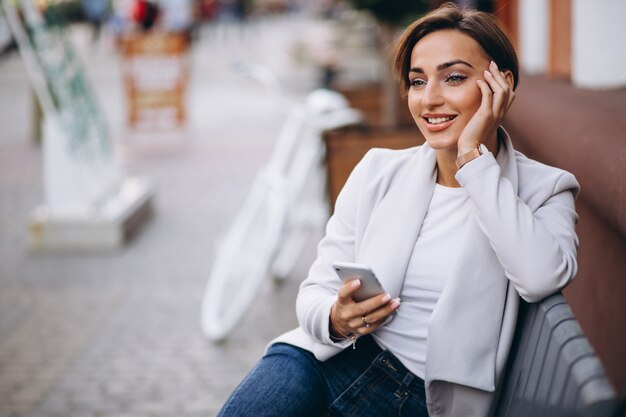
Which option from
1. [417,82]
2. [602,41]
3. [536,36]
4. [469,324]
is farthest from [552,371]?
[536,36]

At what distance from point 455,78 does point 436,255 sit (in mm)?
440

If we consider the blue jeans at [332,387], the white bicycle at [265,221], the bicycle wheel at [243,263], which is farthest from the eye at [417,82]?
the bicycle wheel at [243,263]

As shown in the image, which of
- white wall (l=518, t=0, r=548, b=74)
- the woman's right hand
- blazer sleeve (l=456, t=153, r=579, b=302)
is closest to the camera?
blazer sleeve (l=456, t=153, r=579, b=302)

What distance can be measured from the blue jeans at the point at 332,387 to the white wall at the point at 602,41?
215 cm

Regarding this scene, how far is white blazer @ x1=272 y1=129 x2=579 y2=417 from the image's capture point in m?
1.85

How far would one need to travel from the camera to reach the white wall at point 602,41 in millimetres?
3775

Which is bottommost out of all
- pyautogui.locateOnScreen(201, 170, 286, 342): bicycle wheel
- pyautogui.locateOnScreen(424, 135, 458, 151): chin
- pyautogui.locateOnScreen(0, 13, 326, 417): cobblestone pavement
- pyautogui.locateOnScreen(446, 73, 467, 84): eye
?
pyautogui.locateOnScreen(0, 13, 326, 417): cobblestone pavement

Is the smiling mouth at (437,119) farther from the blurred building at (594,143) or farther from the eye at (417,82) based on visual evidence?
the blurred building at (594,143)

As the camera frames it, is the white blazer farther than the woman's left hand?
No

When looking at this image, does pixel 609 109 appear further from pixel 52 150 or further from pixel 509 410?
pixel 52 150

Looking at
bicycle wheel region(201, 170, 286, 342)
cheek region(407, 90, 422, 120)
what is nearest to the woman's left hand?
cheek region(407, 90, 422, 120)

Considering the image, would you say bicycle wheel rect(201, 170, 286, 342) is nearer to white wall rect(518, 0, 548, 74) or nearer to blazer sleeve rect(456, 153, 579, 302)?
white wall rect(518, 0, 548, 74)

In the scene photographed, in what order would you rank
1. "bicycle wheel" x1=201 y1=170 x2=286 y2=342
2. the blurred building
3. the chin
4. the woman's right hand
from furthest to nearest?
"bicycle wheel" x1=201 y1=170 x2=286 y2=342
the blurred building
the chin
the woman's right hand

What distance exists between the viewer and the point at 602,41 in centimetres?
385
